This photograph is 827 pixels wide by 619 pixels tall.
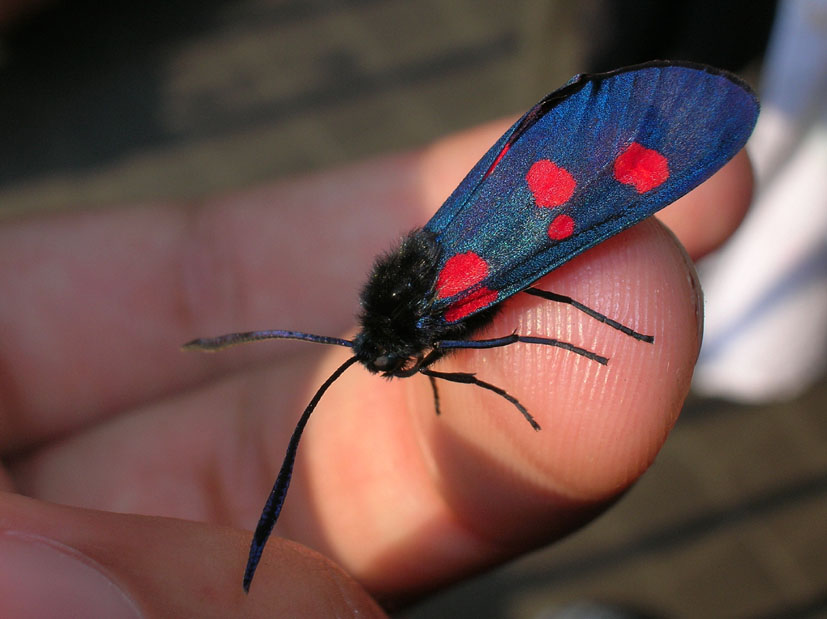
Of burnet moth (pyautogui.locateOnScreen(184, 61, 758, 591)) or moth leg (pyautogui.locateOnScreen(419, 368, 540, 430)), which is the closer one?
burnet moth (pyautogui.locateOnScreen(184, 61, 758, 591))

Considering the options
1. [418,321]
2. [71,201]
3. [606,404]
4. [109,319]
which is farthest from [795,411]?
[71,201]

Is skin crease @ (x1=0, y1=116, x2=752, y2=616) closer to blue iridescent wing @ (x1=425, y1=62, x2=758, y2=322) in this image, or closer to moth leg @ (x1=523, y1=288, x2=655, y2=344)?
moth leg @ (x1=523, y1=288, x2=655, y2=344)

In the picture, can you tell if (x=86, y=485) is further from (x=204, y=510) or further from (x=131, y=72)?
(x=131, y=72)

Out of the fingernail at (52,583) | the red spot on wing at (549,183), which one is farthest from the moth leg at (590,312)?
the fingernail at (52,583)

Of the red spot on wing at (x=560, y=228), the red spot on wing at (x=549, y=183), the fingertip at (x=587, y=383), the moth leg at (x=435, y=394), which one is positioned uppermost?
the red spot on wing at (x=549, y=183)

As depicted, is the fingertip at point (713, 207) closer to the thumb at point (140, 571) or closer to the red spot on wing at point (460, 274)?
the red spot on wing at point (460, 274)

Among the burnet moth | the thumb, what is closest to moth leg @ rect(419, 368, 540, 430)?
the burnet moth
